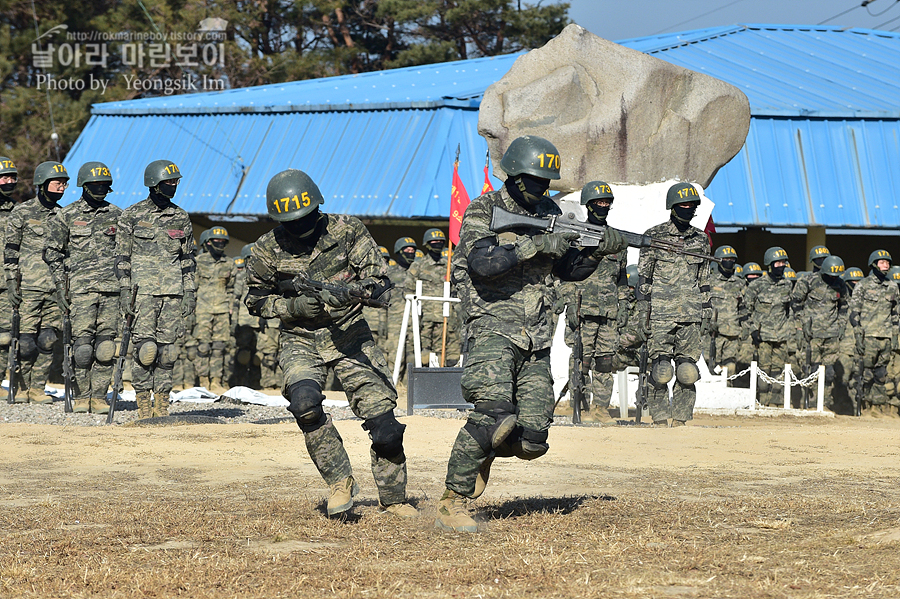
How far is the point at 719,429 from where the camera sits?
11742 mm

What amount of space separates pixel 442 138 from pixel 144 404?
11689 mm

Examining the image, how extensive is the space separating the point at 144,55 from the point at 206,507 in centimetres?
3016

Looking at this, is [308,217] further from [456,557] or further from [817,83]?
[817,83]

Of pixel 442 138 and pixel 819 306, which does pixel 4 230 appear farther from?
pixel 819 306

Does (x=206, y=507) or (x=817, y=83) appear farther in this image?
(x=817, y=83)

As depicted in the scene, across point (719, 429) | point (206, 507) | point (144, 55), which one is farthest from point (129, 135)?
point (206, 507)

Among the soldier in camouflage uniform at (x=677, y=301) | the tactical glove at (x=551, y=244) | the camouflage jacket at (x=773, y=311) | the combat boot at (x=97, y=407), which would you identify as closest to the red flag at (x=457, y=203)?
the soldier in camouflage uniform at (x=677, y=301)

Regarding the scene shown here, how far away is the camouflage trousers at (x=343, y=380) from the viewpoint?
656 centimetres

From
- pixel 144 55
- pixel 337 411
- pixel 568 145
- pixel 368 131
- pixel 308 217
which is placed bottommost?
pixel 337 411

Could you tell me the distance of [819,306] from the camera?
18.3 metres

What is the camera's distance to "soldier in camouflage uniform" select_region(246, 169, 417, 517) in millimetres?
6426

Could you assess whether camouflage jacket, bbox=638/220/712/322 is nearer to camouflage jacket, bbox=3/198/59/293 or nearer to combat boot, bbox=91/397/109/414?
combat boot, bbox=91/397/109/414

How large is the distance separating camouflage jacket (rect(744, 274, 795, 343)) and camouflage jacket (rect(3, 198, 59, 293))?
35.7 ft

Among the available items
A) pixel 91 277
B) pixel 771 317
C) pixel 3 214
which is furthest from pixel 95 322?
pixel 771 317
